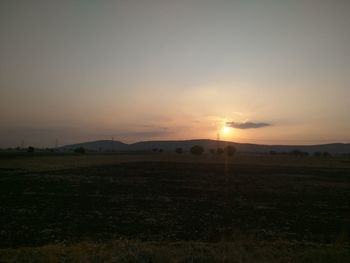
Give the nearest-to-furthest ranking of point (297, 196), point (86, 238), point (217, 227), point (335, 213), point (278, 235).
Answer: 1. point (86, 238)
2. point (278, 235)
3. point (217, 227)
4. point (335, 213)
5. point (297, 196)

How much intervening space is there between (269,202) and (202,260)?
1493 centimetres

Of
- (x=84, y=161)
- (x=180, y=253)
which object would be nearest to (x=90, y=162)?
(x=84, y=161)

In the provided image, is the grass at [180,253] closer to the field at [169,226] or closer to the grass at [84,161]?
the field at [169,226]

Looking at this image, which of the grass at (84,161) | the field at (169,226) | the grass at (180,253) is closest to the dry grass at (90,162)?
the grass at (84,161)

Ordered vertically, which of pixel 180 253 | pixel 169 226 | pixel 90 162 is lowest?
Result: pixel 169 226

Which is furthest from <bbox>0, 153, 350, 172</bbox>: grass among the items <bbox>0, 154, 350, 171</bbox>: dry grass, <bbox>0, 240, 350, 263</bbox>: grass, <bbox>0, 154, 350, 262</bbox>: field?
<bbox>0, 240, 350, 263</bbox>: grass

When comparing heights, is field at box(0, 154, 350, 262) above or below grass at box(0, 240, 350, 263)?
below

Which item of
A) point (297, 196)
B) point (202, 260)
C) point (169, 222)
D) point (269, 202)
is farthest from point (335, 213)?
point (202, 260)

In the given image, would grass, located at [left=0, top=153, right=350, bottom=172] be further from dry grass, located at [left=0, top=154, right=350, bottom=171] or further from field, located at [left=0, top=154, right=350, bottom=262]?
field, located at [left=0, top=154, right=350, bottom=262]

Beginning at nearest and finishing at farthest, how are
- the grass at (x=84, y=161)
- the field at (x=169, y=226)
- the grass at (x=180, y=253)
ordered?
the grass at (x=180, y=253) < the field at (x=169, y=226) < the grass at (x=84, y=161)

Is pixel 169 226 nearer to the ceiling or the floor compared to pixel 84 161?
nearer to the floor

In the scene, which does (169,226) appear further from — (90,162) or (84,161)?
(84,161)

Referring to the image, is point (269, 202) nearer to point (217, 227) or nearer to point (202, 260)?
point (217, 227)

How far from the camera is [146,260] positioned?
8211 millimetres
